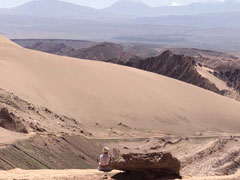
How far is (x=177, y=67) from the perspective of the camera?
6644 centimetres

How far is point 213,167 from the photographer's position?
76.4ft

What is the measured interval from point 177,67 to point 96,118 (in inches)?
1435

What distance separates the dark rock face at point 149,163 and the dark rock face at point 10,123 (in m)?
9.37

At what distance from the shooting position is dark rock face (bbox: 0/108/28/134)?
20250mm

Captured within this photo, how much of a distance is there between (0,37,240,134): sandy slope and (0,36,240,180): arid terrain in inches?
3.4

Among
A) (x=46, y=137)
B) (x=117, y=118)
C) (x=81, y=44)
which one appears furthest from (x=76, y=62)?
(x=81, y=44)

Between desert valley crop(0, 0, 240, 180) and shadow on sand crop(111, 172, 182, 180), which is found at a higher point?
shadow on sand crop(111, 172, 182, 180)

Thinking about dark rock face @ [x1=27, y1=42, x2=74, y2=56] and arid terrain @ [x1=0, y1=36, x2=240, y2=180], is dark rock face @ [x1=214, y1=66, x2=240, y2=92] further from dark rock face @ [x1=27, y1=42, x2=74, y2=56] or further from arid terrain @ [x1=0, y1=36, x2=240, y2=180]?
dark rock face @ [x1=27, y1=42, x2=74, y2=56]

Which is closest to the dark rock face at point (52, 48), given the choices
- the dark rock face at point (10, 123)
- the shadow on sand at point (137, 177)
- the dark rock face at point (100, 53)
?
the dark rock face at point (100, 53)

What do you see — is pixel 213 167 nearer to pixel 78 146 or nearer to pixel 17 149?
pixel 78 146

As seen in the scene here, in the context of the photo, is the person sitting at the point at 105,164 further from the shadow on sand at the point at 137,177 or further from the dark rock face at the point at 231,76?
the dark rock face at the point at 231,76

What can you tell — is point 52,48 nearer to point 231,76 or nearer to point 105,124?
point 231,76

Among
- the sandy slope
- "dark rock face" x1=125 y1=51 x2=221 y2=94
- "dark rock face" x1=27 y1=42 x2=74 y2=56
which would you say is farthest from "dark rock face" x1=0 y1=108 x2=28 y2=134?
"dark rock face" x1=27 y1=42 x2=74 y2=56

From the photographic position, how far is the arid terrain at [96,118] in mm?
18469
